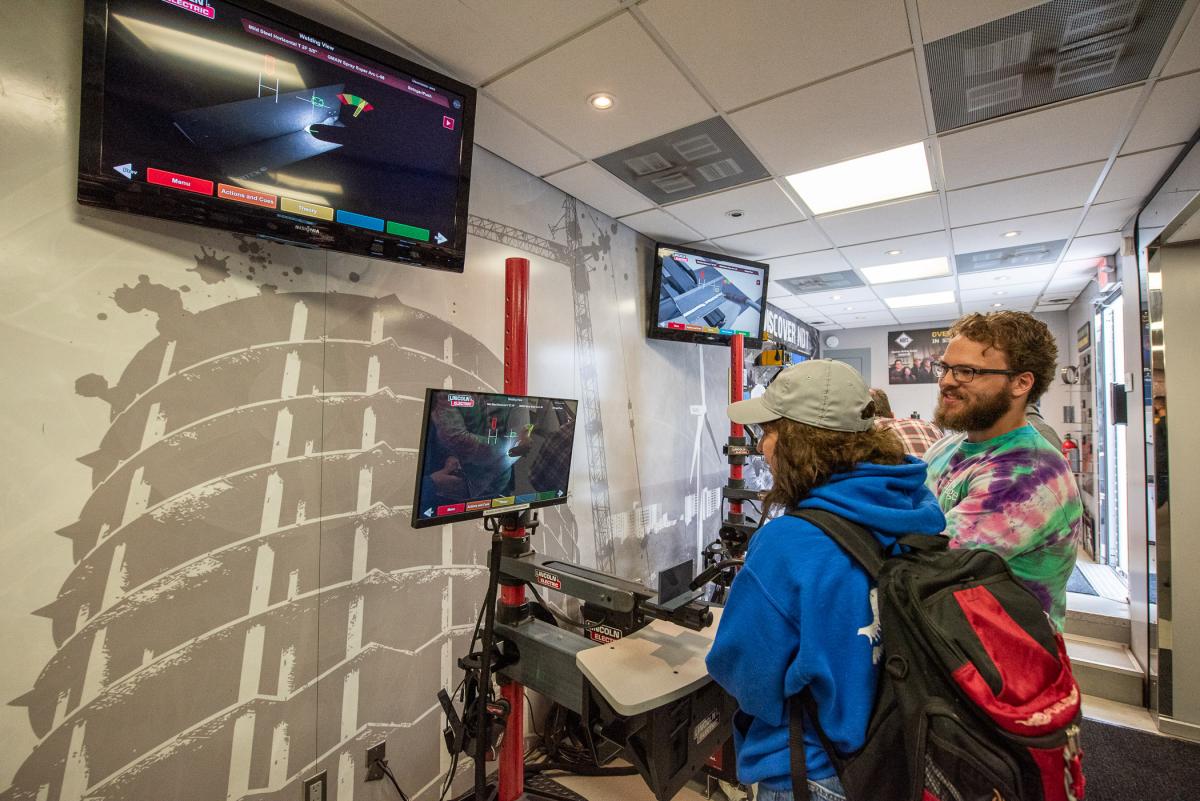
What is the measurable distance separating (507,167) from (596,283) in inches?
34.7

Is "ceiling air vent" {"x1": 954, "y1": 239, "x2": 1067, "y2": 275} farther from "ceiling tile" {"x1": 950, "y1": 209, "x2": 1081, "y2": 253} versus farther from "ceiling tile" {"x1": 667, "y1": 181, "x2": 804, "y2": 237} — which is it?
"ceiling tile" {"x1": 667, "y1": 181, "x2": 804, "y2": 237}

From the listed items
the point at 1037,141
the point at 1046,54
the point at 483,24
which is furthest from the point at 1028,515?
the point at 483,24

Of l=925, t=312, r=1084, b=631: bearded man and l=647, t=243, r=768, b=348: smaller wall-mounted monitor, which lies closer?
l=925, t=312, r=1084, b=631: bearded man

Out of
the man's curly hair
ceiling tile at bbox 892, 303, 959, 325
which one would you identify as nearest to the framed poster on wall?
ceiling tile at bbox 892, 303, 959, 325

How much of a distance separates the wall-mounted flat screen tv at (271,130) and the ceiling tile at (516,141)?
1.03 ft

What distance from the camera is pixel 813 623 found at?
89 centimetres

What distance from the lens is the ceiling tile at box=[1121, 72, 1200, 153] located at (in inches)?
78.5

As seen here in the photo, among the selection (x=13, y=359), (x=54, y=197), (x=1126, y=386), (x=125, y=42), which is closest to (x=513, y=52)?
(x=125, y=42)

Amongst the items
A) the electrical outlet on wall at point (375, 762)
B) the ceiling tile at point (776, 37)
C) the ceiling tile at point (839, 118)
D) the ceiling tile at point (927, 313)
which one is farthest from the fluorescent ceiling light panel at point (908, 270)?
the electrical outlet on wall at point (375, 762)

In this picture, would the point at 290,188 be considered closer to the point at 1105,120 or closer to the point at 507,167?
the point at 507,167

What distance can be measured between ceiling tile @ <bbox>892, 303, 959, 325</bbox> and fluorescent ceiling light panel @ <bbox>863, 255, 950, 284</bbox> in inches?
59.2

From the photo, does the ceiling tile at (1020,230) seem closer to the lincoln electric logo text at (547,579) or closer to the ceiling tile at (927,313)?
the ceiling tile at (927,313)

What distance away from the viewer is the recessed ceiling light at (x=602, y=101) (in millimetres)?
2094

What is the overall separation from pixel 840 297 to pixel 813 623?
5.35 m
